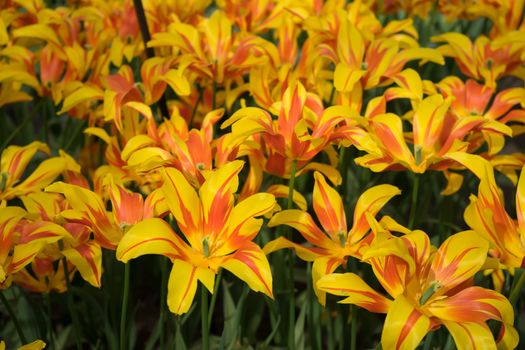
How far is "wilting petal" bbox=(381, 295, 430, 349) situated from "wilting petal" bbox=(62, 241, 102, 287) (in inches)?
17.7

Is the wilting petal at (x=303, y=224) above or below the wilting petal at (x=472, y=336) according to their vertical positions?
above

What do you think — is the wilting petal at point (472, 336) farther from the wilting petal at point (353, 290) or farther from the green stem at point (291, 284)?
the green stem at point (291, 284)

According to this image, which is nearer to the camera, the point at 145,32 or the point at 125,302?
the point at 125,302

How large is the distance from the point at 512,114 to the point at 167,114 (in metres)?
0.71

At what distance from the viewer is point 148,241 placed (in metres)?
0.96

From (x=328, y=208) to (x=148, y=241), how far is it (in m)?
0.34

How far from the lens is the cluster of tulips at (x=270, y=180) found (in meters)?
0.99

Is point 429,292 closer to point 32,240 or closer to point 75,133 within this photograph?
point 32,240

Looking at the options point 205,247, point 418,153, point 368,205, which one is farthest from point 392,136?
point 205,247

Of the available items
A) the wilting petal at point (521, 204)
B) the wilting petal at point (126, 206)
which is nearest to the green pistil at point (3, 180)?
the wilting petal at point (126, 206)

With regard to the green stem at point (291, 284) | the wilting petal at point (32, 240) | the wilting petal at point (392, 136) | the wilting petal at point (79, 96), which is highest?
the wilting petal at point (79, 96)

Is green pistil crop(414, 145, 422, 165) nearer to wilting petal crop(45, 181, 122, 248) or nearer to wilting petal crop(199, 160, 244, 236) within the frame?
wilting petal crop(199, 160, 244, 236)

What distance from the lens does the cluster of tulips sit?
99cm

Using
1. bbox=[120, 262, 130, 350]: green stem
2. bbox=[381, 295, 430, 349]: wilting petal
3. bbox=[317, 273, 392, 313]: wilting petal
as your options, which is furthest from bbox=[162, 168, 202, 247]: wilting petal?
bbox=[381, 295, 430, 349]: wilting petal
